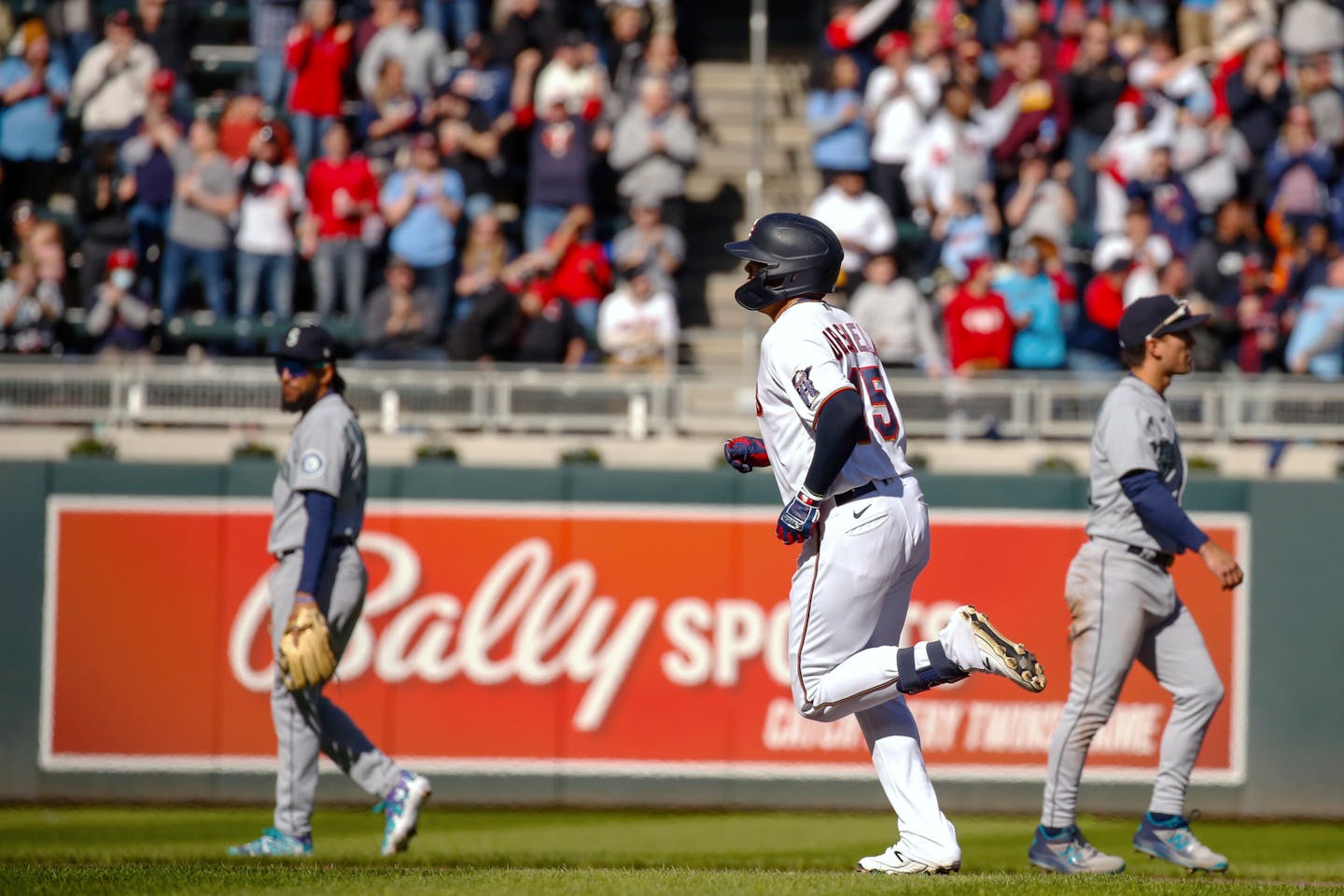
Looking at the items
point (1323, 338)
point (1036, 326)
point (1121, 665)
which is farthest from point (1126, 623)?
point (1323, 338)

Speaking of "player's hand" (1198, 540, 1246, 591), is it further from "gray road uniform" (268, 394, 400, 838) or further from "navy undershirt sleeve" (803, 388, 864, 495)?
"gray road uniform" (268, 394, 400, 838)

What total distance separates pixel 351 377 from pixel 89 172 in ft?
12.7

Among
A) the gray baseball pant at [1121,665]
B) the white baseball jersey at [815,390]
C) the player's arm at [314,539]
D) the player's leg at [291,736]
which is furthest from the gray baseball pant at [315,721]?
the gray baseball pant at [1121,665]

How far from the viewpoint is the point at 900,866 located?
581 cm

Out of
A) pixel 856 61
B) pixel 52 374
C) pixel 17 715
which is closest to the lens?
pixel 17 715

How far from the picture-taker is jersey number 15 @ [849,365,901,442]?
5781mm

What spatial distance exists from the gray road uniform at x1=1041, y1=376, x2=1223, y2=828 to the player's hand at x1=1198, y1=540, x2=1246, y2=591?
0.36 m

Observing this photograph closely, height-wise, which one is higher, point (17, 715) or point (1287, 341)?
point (1287, 341)

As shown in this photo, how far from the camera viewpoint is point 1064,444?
35.7 feet

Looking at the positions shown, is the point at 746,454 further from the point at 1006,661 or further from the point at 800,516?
the point at 1006,661

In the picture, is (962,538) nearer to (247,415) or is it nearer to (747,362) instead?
(747,362)

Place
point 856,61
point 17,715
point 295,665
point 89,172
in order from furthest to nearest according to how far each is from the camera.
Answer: point 856,61, point 89,172, point 17,715, point 295,665

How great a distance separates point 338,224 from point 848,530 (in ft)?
25.8

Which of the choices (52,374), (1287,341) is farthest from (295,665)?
(1287,341)
